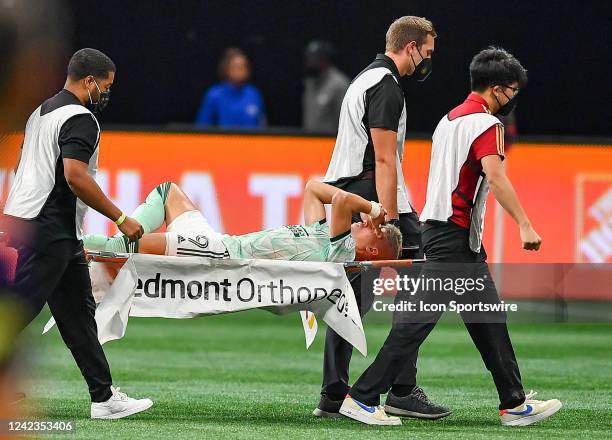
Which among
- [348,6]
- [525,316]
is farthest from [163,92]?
[525,316]

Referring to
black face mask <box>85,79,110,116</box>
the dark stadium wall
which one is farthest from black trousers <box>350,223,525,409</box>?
the dark stadium wall

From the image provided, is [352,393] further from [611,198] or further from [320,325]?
[611,198]

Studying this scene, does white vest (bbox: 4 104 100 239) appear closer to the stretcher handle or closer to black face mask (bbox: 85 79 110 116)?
black face mask (bbox: 85 79 110 116)

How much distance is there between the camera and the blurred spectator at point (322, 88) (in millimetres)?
13312

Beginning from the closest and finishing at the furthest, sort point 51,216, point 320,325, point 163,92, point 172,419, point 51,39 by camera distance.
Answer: point 51,39, point 51,216, point 172,419, point 320,325, point 163,92

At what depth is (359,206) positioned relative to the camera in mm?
Result: 6055

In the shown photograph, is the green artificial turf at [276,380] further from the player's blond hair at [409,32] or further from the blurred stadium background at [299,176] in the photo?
the player's blond hair at [409,32]

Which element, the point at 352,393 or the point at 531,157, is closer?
the point at 352,393

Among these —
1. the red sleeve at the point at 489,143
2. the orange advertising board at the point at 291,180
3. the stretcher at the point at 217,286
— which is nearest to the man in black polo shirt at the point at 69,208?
the stretcher at the point at 217,286

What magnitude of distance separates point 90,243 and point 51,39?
4.39 m

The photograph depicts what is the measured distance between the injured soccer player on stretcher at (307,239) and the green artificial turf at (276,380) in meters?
0.90

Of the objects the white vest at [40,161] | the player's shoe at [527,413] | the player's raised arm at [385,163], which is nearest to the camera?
the white vest at [40,161]

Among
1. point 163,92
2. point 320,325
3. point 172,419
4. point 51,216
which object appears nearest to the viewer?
point 51,216

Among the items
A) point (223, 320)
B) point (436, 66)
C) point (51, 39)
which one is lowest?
point (223, 320)
